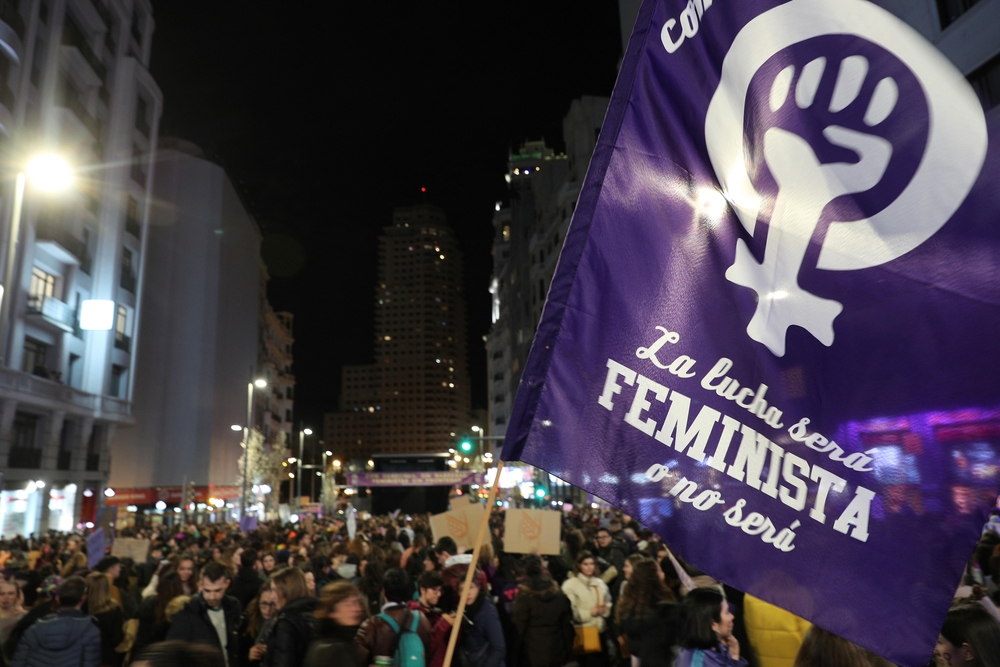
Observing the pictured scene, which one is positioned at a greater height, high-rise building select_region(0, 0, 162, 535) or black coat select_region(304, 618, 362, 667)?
high-rise building select_region(0, 0, 162, 535)

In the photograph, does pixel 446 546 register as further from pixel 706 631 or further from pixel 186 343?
pixel 186 343

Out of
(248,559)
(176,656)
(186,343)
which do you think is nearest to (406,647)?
(176,656)

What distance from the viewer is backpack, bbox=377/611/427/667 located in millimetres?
5234

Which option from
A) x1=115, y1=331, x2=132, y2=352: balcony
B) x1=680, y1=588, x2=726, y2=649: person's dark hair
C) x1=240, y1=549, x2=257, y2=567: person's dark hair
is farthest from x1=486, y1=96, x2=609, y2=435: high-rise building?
x1=680, y1=588, x2=726, y2=649: person's dark hair

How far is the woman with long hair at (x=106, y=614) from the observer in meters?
7.58

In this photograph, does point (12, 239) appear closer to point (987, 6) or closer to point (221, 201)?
point (987, 6)

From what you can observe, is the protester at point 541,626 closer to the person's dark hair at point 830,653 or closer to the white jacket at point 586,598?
the white jacket at point 586,598

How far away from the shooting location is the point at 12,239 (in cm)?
1552

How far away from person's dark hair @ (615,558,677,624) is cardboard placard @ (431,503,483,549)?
7.09 m

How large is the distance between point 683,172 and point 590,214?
484mm

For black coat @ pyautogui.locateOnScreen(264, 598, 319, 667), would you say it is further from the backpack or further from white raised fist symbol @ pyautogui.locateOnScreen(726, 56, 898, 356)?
white raised fist symbol @ pyautogui.locateOnScreen(726, 56, 898, 356)

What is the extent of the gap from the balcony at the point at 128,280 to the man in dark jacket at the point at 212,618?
138 ft

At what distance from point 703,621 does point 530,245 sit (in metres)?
83.6

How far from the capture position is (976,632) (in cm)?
367
